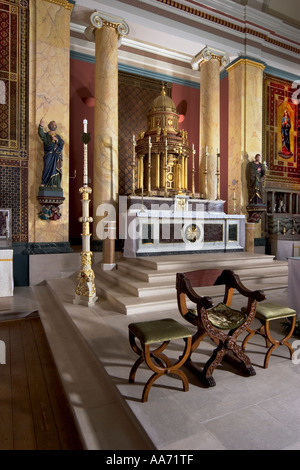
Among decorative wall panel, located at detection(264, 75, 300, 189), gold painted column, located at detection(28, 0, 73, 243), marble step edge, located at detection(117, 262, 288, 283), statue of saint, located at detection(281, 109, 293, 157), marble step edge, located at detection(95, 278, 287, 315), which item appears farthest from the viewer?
statue of saint, located at detection(281, 109, 293, 157)

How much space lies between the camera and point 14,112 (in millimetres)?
6398

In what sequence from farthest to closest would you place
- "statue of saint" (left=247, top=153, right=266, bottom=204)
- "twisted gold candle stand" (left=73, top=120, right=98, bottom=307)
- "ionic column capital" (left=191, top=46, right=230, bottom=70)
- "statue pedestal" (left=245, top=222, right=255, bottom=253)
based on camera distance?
"statue of saint" (left=247, top=153, right=266, bottom=204) < "ionic column capital" (left=191, top=46, right=230, bottom=70) < "statue pedestal" (left=245, top=222, right=255, bottom=253) < "twisted gold candle stand" (left=73, top=120, right=98, bottom=307)

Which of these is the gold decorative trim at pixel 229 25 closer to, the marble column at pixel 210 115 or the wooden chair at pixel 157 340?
the marble column at pixel 210 115

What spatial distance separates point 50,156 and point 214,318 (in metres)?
5.15

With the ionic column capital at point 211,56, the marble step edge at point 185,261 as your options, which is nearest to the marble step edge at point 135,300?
the marble step edge at point 185,261

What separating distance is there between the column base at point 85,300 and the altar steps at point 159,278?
0.27 metres

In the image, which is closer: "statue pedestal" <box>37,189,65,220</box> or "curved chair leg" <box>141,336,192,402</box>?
"curved chair leg" <box>141,336,192,402</box>

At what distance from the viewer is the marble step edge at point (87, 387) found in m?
1.86

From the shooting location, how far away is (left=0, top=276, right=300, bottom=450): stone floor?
1.76 metres

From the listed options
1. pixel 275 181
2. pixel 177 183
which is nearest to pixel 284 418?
pixel 177 183

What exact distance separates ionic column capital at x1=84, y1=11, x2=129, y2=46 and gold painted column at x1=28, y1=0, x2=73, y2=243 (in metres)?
0.70

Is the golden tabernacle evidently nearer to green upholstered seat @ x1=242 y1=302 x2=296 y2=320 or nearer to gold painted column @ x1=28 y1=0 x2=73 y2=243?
gold painted column @ x1=28 y1=0 x2=73 y2=243

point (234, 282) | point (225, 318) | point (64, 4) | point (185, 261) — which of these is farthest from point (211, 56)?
point (225, 318)

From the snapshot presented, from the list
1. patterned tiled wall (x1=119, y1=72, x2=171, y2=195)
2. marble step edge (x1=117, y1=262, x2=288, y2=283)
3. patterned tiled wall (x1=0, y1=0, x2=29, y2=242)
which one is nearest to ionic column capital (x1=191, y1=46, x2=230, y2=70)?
patterned tiled wall (x1=119, y1=72, x2=171, y2=195)
